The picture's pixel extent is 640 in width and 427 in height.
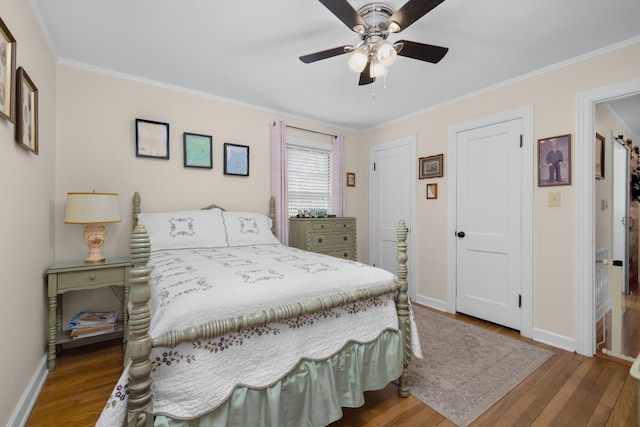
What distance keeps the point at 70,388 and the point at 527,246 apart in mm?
3841

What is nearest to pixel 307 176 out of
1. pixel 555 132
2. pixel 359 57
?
pixel 359 57

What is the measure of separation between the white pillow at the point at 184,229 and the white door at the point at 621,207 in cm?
486

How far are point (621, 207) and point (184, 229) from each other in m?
5.41

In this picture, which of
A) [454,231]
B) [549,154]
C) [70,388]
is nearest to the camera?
[70,388]

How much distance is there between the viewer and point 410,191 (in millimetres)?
3865

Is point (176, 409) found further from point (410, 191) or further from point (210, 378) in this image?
point (410, 191)

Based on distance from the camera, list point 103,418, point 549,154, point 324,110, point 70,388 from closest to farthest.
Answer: point 103,418
point 70,388
point 549,154
point 324,110

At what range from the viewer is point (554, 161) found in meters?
2.57

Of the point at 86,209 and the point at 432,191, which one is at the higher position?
the point at 432,191

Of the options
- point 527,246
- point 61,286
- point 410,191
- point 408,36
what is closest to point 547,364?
point 527,246

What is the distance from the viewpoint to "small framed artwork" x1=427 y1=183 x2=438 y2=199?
355 centimetres

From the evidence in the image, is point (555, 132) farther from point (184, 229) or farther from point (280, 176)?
point (184, 229)

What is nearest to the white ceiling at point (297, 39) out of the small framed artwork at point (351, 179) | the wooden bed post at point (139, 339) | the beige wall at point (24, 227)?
the beige wall at point (24, 227)

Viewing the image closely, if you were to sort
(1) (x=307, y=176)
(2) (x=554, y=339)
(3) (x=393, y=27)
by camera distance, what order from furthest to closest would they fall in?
(1) (x=307, y=176), (2) (x=554, y=339), (3) (x=393, y=27)
